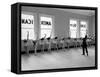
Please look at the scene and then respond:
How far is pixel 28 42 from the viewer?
23.4 feet

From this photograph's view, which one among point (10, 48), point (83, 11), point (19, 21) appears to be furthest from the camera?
point (83, 11)

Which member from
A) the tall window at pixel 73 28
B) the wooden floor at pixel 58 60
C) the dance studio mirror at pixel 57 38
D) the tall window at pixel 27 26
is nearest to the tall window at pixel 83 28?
the dance studio mirror at pixel 57 38

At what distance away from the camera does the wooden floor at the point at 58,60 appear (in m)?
7.14

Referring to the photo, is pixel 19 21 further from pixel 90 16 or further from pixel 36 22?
pixel 90 16

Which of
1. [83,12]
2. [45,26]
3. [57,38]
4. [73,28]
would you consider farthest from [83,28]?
[45,26]

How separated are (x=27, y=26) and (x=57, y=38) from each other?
1.00 m

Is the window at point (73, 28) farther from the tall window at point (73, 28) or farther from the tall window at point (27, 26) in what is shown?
the tall window at point (27, 26)

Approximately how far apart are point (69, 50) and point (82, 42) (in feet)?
1.93

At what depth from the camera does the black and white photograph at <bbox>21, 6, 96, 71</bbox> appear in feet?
23.4

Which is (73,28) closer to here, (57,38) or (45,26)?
(57,38)

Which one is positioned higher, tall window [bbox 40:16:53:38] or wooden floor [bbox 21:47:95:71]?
tall window [bbox 40:16:53:38]

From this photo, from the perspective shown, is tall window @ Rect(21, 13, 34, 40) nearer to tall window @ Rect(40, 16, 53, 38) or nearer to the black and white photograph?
the black and white photograph

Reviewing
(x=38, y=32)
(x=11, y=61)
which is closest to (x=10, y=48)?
(x=11, y=61)

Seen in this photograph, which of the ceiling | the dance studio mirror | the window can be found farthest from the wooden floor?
the ceiling
